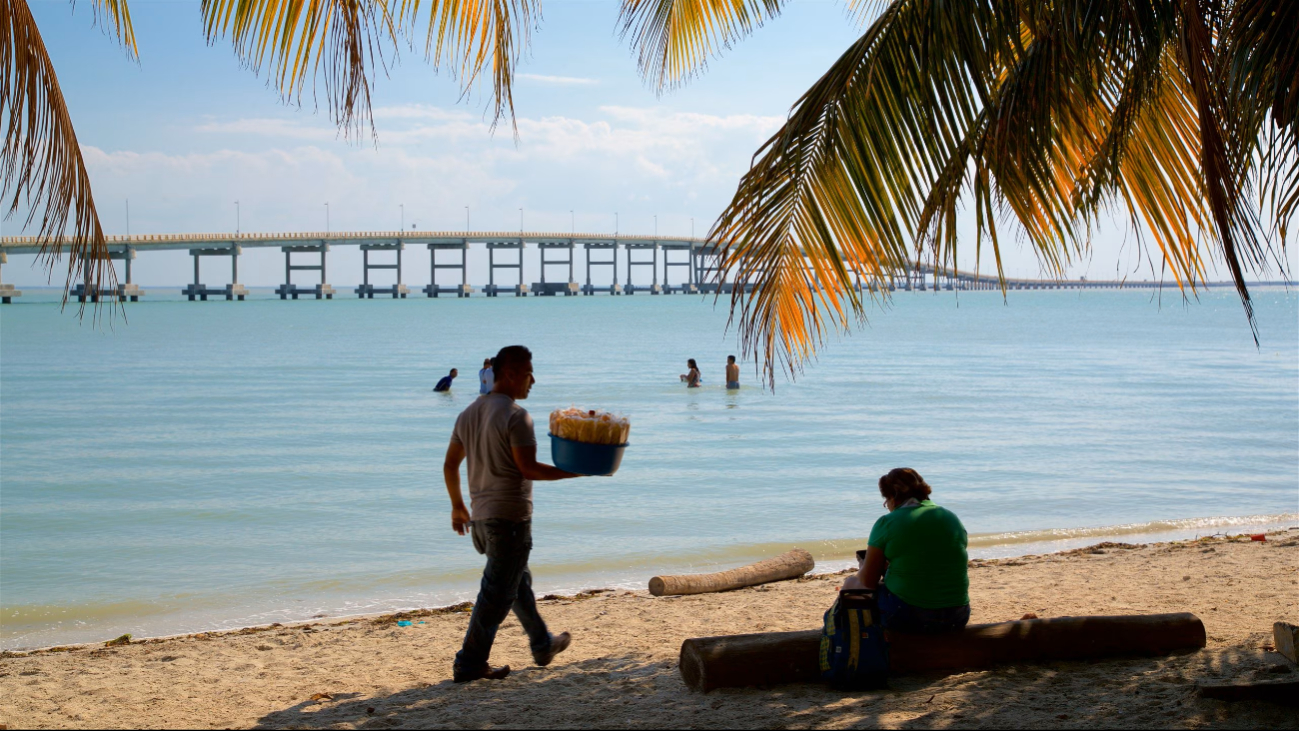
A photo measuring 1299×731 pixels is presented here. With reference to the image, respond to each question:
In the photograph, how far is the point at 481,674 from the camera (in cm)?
423

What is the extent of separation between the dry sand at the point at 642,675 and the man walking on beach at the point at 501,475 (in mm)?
473

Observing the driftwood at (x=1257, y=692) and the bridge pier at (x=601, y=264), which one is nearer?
the driftwood at (x=1257, y=692)

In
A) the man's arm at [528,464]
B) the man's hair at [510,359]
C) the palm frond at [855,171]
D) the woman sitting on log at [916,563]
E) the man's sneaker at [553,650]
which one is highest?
the palm frond at [855,171]

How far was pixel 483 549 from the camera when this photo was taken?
3949mm

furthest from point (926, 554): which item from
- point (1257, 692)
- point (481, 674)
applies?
point (481, 674)

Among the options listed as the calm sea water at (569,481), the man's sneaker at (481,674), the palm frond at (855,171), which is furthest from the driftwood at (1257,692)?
the calm sea water at (569,481)

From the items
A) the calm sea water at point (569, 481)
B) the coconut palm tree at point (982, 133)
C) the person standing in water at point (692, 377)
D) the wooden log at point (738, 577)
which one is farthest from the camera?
the person standing in water at point (692, 377)

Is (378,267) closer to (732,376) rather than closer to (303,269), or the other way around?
(303,269)

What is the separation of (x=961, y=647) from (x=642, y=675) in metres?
1.27

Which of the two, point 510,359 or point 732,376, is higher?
point 510,359

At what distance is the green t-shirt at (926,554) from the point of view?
390 cm

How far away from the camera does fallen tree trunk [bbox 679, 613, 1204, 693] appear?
153 inches

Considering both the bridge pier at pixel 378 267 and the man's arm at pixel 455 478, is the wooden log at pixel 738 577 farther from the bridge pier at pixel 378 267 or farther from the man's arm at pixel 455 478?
the bridge pier at pixel 378 267

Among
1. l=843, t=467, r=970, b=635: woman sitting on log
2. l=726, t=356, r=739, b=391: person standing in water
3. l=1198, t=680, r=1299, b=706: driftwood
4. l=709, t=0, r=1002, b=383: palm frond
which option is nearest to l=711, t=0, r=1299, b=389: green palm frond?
l=709, t=0, r=1002, b=383: palm frond
